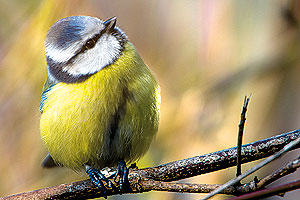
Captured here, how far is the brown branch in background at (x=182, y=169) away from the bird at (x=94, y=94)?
0.19 metres

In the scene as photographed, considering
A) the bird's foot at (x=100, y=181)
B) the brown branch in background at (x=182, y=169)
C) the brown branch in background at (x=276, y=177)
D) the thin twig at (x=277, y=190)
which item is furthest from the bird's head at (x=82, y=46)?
the thin twig at (x=277, y=190)

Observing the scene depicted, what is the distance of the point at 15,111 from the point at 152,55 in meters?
1.12

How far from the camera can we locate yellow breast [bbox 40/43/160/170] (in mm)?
2236

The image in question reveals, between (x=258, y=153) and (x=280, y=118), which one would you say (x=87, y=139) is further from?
(x=280, y=118)

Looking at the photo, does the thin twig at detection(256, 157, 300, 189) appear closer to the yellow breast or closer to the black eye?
the yellow breast

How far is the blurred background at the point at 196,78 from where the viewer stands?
300 cm

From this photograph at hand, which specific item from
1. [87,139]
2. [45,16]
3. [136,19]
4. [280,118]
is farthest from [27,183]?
[280,118]

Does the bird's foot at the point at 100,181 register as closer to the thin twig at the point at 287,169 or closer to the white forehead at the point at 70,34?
the white forehead at the point at 70,34

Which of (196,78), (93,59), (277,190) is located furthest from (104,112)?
(277,190)

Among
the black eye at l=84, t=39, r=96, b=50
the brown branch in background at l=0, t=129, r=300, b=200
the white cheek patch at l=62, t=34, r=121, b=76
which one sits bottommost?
the brown branch in background at l=0, t=129, r=300, b=200

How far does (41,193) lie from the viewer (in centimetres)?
196

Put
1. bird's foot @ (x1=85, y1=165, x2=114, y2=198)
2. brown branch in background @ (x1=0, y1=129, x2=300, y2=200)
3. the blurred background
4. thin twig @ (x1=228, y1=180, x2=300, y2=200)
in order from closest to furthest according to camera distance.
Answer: thin twig @ (x1=228, y1=180, x2=300, y2=200)
brown branch in background @ (x1=0, y1=129, x2=300, y2=200)
bird's foot @ (x1=85, y1=165, x2=114, y2=198)
the blurred background

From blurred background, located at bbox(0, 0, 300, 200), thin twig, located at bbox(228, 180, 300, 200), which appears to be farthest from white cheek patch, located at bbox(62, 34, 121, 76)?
thin twig, located at bbox(228, 180, 300, 200)

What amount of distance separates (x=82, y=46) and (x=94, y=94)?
0.90 ft
